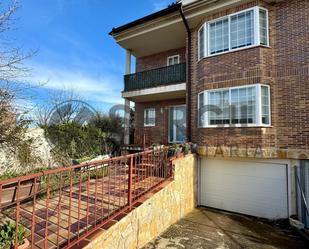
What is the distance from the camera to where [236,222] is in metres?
7.43

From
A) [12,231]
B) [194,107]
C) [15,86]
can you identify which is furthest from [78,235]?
[194,107]

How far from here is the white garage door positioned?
7699 millimetres

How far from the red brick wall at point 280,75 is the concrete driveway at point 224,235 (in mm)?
2973

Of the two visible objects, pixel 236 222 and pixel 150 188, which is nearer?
pixel 150 188

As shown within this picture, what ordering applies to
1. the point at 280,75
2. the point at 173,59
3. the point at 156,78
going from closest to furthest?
the point at 280,75 → the point at 156,78 → the point at 173,59

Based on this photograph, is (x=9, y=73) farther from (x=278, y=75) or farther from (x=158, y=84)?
(x=278, y=75)

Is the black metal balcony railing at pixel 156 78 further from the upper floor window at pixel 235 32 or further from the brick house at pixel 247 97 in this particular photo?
the upper floor window at pixel 235 32

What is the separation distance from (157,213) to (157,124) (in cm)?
749

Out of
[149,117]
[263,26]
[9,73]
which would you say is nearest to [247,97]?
[263,26]

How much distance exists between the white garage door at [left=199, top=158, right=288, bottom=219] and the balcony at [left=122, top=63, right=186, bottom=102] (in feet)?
13.4

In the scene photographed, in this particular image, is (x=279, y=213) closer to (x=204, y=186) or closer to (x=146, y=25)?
(x=204, y=186)

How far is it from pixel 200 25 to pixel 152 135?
22.5 feet

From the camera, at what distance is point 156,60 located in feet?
43.5

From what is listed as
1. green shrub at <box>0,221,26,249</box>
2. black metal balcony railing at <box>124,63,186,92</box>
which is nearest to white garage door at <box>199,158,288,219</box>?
black metal balcony railing at <box>124,63,186,92</box>
